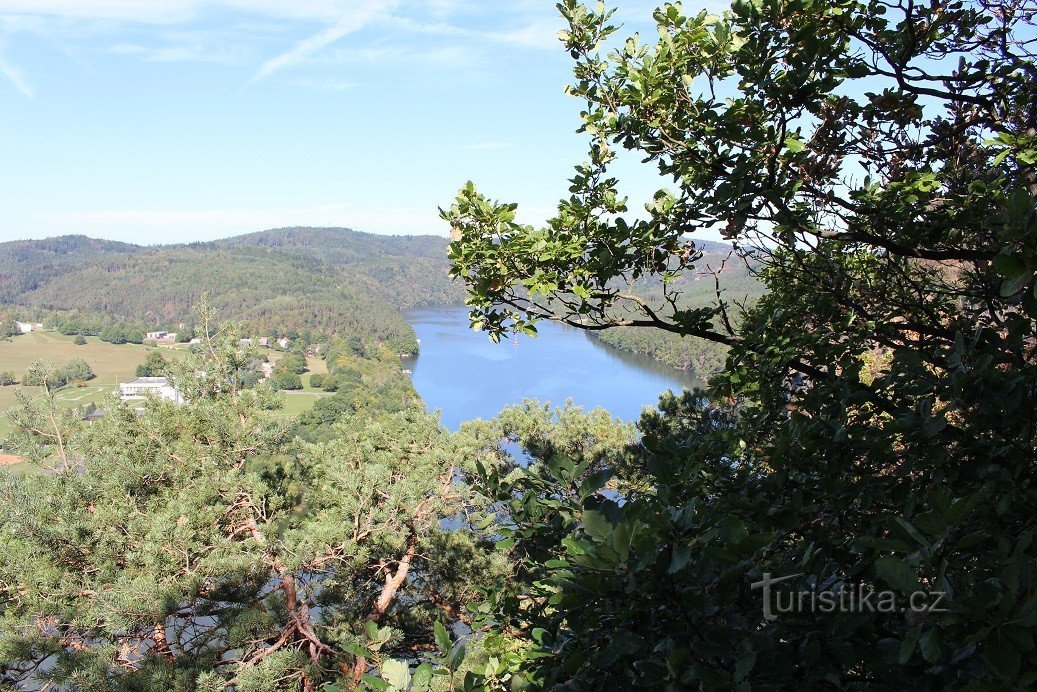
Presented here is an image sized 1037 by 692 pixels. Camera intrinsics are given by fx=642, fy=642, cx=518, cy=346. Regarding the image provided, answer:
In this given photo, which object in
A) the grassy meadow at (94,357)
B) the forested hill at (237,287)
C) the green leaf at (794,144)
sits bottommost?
the grassy meadow at (94,357)

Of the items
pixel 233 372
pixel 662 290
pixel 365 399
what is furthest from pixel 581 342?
pixel 662 290

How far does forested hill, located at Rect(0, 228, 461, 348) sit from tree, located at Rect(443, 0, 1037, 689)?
6520 centimetres

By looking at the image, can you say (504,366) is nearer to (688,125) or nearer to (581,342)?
(581,342)

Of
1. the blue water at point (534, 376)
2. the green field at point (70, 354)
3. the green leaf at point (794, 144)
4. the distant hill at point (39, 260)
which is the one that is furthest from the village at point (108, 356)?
the distant hill at point (39, 260)

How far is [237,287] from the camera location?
359 ft

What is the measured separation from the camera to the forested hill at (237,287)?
92625 mm

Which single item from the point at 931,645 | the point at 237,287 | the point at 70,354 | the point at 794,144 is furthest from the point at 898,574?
the point at 237,287

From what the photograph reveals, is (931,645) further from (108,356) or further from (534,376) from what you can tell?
(108,356)

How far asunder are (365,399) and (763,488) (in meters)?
43.9

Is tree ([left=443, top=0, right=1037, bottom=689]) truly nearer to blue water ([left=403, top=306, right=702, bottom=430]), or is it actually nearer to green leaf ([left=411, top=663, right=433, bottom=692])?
green leaf ([left=411, top=663, right=433, bottom=692])

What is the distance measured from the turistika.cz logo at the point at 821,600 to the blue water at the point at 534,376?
3116 centimetres

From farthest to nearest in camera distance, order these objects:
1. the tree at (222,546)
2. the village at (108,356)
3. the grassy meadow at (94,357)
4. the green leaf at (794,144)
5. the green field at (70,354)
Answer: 1. the green field at (70,354)
2. the grassy meadow at (94,357)
3. the village at (108,356)
4. the tree at (222,546)
5. the green leaf at (794,144)

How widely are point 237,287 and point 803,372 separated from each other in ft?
387

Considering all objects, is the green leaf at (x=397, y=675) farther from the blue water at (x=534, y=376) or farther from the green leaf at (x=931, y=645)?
the blue water at (x=534, y=376)
